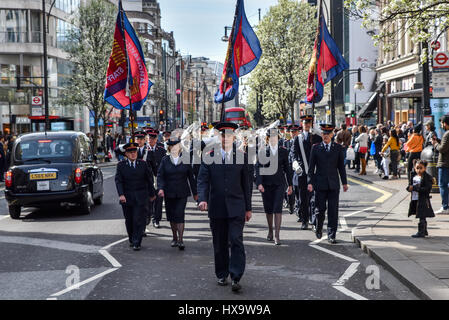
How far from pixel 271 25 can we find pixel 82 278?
1636 inches

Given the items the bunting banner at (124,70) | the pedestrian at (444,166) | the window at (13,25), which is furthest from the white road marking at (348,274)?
the window at (13,25)

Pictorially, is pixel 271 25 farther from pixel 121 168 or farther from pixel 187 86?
pixel 187 86

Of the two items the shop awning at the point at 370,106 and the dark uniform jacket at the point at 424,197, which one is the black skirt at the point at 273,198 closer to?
the dark uniform jacket at the point at 424,197

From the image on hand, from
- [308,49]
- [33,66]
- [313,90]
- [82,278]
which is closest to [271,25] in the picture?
[308,49]

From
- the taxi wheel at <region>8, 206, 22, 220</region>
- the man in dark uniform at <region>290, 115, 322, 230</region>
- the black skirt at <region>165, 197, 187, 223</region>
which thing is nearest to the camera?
the black skirt at <region>165, 197, 187, 223</region>

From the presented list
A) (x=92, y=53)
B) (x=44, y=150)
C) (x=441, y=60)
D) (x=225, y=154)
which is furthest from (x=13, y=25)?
(x=225, y=154)

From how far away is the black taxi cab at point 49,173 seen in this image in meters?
13.6

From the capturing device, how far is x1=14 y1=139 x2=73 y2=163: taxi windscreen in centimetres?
1406

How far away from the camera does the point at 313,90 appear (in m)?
14.9

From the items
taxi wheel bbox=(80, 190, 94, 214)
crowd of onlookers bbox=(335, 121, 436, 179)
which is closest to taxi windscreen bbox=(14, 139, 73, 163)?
taxi wheel bbox=(80, 190, 94, 214)

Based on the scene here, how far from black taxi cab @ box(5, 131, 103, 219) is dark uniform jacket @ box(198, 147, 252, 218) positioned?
23.0 feet

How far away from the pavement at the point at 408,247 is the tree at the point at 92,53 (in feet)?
98.8

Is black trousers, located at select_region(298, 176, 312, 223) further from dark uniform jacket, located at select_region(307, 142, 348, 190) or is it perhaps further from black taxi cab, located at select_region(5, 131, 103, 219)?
black taxi cab, located at select_region(5, 131, 103, 219)

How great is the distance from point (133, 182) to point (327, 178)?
3.05 m
